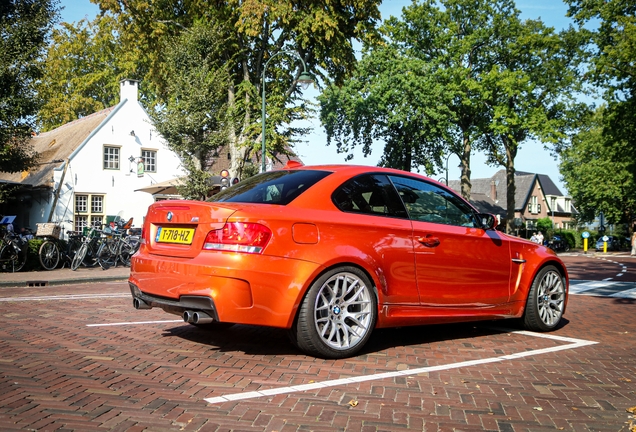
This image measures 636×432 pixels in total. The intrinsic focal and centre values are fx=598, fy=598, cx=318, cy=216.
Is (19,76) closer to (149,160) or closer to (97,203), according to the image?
(97,203)

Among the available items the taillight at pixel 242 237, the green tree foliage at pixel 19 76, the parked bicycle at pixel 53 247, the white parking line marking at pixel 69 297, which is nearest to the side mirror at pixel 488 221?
the taillight at pixel 242 237

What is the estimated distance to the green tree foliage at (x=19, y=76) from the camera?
1911 centimetres

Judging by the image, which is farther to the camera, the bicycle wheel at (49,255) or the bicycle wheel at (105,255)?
the bicycle wheel at (105,255)

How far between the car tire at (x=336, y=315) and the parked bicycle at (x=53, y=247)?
14.5 metres

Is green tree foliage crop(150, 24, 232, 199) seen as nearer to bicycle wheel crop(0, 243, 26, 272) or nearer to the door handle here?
bicycle wheel crop(0, 243, 26, 272)

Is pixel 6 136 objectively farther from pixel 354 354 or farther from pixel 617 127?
pixel 617 127

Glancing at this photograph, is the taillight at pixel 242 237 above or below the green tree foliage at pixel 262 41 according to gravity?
below

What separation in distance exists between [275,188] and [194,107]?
56.8ft

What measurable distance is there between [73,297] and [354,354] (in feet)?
20.9

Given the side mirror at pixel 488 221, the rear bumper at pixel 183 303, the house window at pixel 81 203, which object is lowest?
the rear bumper at pixel 183 303

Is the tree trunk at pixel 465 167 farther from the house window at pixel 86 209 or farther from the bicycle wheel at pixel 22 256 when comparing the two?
the bicycle wheel at pixel 22 256

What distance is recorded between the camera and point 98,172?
30031 millimetres

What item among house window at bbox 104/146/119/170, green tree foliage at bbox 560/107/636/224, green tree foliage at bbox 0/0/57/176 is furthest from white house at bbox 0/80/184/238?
green tree foliage at bbox 560/107/636/224

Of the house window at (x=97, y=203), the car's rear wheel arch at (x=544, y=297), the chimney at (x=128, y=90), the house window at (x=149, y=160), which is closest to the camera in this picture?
the car's rear wheel arch at (x=544, y=297)
